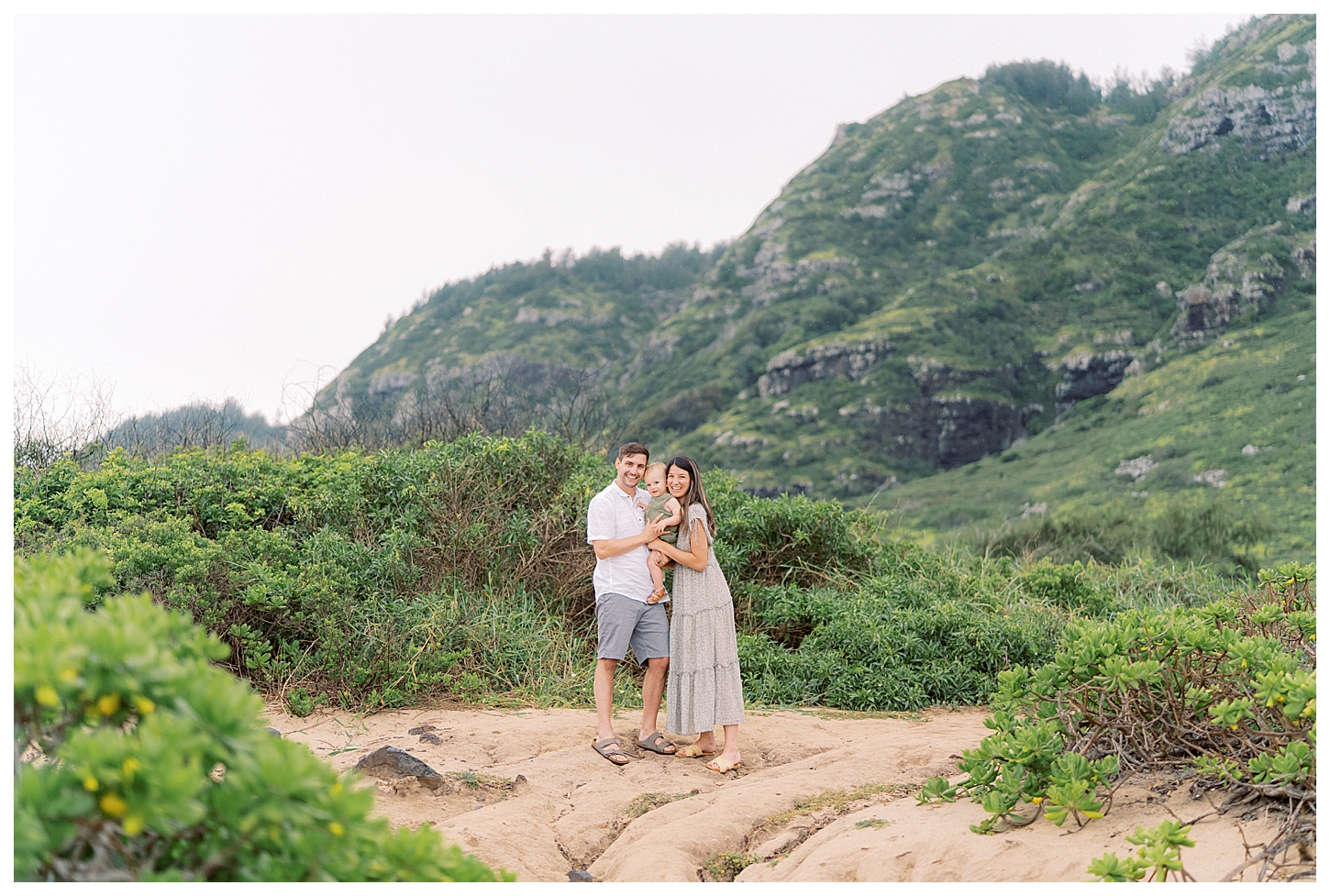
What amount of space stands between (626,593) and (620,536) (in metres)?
0.35

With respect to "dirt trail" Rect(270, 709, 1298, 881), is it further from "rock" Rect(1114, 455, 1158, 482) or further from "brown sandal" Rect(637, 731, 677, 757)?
"rock" Rect(1114, 455, 1158, 482)

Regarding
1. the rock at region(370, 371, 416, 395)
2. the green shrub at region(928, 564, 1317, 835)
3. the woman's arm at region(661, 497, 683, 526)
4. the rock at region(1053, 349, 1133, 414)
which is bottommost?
the green shrub at region(928, 564, 1317, 835)

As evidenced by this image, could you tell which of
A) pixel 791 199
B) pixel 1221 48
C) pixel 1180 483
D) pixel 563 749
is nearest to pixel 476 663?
pixel 563 749

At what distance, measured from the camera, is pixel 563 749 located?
4922mm

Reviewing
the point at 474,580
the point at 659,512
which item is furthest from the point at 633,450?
the point at 474,580

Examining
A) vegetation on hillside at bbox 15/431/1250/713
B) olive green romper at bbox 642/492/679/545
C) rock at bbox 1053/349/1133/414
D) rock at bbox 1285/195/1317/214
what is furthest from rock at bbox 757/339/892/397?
olive green romper at bbox 642/492/679/545

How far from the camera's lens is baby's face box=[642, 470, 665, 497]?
4.94m

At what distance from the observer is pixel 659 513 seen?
4930 mm

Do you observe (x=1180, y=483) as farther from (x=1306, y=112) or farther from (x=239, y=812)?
(x=239, y=812)

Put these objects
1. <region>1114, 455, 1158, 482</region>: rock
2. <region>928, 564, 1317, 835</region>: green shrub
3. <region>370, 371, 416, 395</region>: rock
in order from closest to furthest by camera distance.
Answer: <region>928, 564, 1317, 835</region>: green shrub, <region>1114, 455, 1158, 482</region>: rock, <region>370, 371, 416, 395</region>: rock

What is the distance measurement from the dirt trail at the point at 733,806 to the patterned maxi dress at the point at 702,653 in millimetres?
292

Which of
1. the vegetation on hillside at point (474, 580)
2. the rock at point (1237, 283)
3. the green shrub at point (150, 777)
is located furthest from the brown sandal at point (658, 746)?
the rock at point (1237, 283)

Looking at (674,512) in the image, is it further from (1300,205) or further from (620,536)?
(1300,205)

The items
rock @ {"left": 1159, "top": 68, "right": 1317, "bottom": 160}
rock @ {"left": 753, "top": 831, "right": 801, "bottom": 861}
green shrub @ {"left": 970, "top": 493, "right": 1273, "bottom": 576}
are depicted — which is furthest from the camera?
rock @ {"left": 1159, "top": 68, "right": 1317, "bottom": 160}
